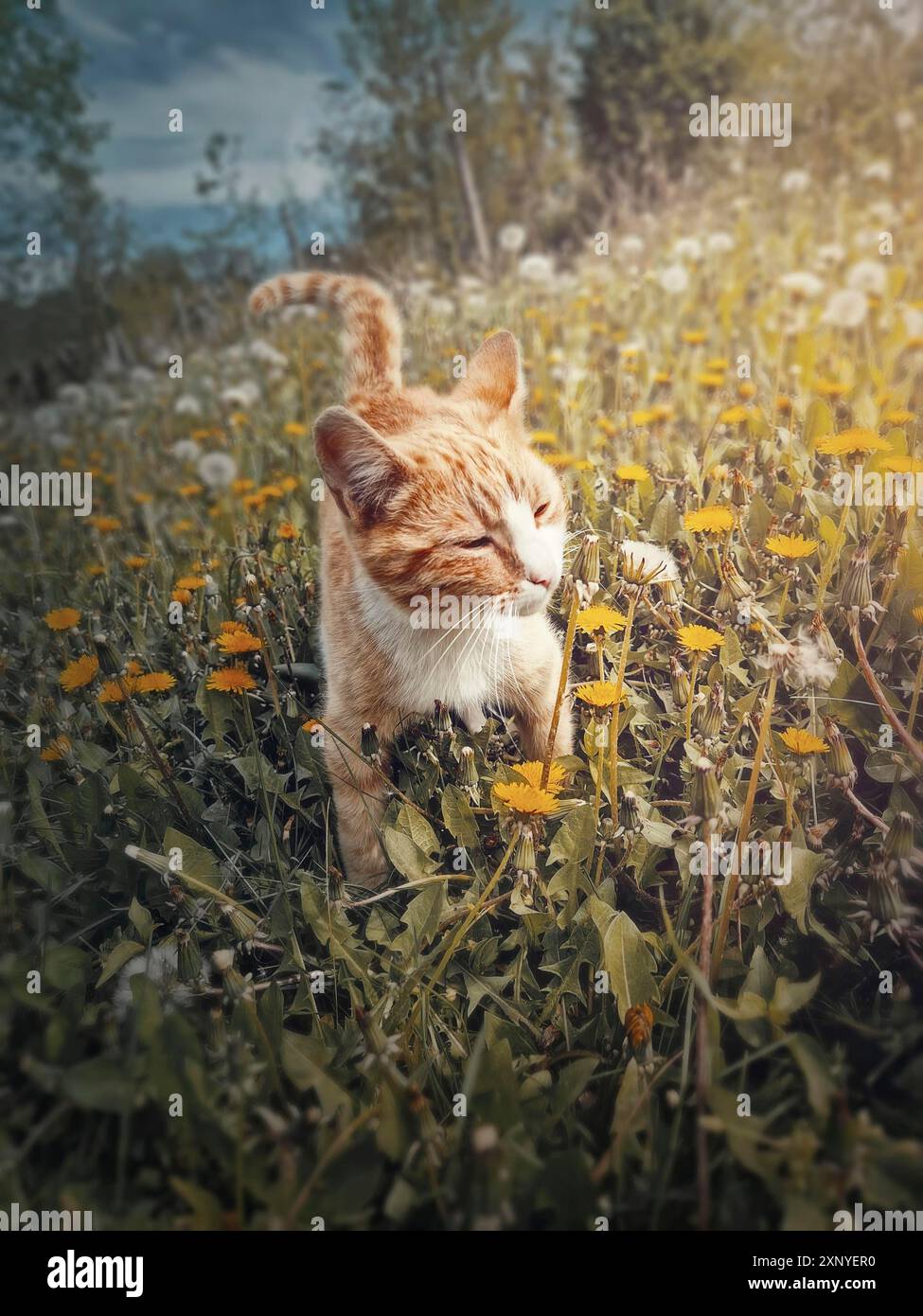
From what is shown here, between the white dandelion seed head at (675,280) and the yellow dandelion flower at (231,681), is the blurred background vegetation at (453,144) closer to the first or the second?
the white dandelion seed head at (675,280)

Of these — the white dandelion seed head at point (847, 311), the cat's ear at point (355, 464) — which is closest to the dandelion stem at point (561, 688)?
the cat's ear at point (355, 464)

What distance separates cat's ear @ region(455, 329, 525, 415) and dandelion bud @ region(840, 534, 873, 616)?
82 cm

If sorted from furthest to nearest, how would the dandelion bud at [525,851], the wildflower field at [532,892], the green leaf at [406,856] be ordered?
the green leaf at [406,856]
the dandelion bud at [525,851]
the wildflower field at [532,892]

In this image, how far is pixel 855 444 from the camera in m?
1.41

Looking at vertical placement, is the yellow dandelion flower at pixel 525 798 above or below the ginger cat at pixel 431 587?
below

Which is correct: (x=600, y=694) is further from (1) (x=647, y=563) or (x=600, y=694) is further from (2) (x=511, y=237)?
(2) (x=511, y=237)

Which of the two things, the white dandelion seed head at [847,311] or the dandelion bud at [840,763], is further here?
the white dandelion seed head at [847,311]

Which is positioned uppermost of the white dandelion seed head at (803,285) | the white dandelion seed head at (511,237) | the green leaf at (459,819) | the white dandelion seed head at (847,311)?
the white dandelion seed head at (511,237)

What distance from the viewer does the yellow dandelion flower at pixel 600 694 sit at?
1286 millimetres

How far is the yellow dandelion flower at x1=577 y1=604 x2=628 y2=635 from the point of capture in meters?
1.33

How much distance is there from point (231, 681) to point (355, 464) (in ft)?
1.52

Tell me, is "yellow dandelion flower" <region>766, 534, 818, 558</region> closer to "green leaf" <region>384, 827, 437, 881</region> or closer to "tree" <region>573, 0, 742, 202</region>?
"green leaf" <region>384, 827, 437, 881</region>

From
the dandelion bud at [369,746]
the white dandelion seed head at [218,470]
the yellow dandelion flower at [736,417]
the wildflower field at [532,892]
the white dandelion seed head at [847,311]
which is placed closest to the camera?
the wildflower field at [532,892]

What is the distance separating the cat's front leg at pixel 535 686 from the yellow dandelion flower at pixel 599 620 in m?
0.15
